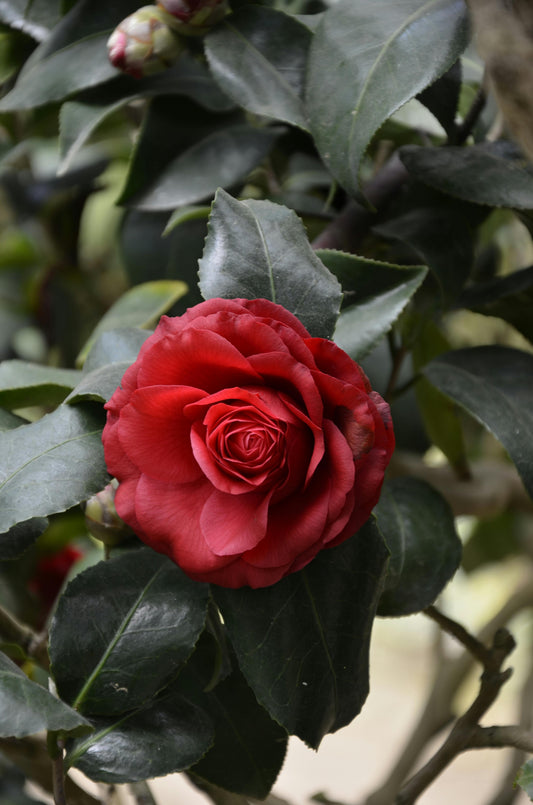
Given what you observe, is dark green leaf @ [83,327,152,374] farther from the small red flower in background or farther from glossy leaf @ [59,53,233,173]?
the small red flower in background

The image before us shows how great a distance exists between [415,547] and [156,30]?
40 cm

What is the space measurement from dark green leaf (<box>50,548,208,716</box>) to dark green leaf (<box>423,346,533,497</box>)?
0.20 m

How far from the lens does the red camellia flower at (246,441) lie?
36 cm

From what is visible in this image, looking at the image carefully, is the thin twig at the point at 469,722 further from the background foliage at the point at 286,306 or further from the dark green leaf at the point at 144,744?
the dark green leaf at the point at 144,744

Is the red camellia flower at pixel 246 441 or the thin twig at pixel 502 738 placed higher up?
the red camellia flower at pixel 246 441

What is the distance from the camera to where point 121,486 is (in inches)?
15.6

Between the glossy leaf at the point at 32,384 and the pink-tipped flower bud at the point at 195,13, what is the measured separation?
10.0 inches

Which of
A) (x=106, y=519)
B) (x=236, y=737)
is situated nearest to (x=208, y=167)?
(x=106, y=519)

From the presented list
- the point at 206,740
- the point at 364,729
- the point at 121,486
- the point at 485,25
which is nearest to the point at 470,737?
the point at 206,740

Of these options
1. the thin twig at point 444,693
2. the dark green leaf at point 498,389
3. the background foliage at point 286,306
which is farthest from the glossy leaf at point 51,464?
the thin twig at point 444,693

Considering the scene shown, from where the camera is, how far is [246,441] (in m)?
0.36

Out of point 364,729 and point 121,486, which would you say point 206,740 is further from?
point 364,729

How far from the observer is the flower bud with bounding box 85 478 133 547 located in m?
0.46

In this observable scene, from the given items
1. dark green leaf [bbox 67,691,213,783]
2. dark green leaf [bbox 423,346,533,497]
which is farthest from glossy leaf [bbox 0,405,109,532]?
dark green leaf [bbox 423,346,533,497]
